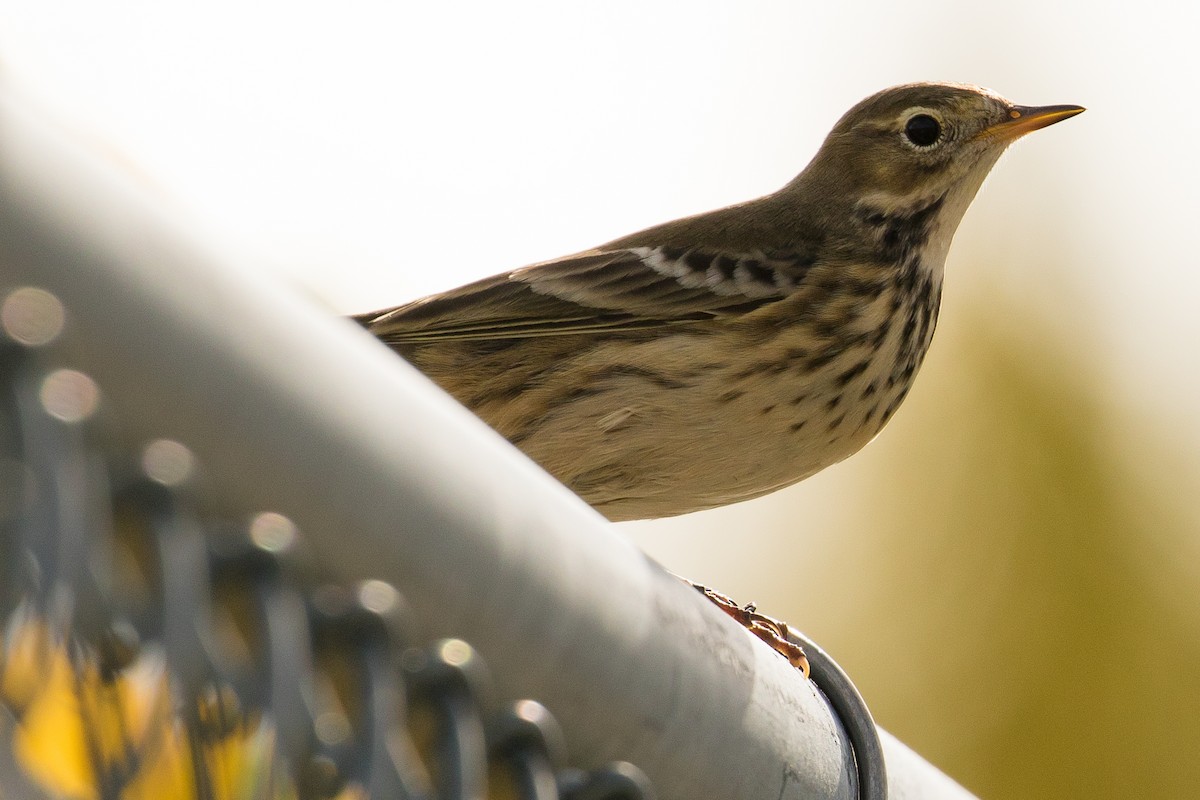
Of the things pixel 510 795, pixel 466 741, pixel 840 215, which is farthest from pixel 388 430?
pixel 840 215

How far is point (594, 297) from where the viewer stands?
4.85 metres

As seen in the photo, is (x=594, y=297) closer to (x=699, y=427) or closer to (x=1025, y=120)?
(x=699, y=427)

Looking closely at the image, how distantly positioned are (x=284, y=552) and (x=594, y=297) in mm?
3580

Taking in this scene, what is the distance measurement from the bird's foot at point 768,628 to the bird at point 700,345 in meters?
0.47

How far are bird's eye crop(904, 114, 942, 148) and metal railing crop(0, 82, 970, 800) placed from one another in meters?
4.13

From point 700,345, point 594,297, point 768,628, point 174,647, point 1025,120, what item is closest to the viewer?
point 174,647

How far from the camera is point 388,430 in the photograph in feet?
4.47

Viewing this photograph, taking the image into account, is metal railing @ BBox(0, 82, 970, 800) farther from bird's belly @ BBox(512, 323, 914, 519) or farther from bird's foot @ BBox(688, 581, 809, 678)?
bird's belly @ BBox(512, 323, 914, 519)

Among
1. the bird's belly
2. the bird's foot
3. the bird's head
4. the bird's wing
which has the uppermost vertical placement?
the bird's head

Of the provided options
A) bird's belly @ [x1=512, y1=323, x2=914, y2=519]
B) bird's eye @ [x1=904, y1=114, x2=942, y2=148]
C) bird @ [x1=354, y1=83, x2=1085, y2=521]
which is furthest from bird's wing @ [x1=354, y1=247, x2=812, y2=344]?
bird's eye @ [x1=904, y1=114, x2=942, y2=148]

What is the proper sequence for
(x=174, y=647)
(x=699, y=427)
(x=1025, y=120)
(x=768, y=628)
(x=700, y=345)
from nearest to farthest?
1. (x=174, y=647)
2. (x=768, y=628)
3. (x=699, y=427)
4. (x=700, y=345)
5. (x=1025, y=120)

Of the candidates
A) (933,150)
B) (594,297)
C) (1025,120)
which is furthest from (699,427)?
(1025,120)

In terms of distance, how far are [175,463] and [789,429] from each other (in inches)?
133

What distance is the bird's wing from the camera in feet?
15.4
